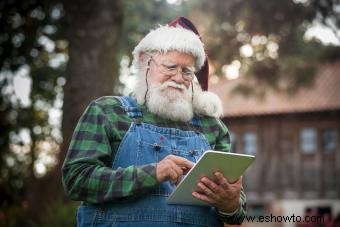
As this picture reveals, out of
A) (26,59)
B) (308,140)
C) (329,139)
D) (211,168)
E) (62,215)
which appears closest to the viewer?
(211,168)

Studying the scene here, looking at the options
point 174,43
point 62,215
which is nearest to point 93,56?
point 62,215

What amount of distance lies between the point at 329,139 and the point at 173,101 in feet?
61.9

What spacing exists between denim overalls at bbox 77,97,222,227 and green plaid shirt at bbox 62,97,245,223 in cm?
5

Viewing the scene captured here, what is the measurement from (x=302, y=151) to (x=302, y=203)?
6.56 ft

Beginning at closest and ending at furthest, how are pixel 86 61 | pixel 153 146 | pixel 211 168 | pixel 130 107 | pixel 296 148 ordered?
pixel 211 168 → pixel 153 146 → pixel 130 107 → pixel 86 61 → pixel 296 148

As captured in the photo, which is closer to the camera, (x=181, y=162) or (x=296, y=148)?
(x=181, y=162)

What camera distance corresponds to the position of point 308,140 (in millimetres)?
20734

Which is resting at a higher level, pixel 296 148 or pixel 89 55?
pixel 296 148

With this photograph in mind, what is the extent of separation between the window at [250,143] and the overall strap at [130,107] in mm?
19539

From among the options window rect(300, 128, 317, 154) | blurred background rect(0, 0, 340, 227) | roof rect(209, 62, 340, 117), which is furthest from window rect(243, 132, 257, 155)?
blurred background rect(0, 0, 340, 227)

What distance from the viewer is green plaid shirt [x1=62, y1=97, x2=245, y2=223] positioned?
226 cm

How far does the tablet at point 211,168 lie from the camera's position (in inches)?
84.5

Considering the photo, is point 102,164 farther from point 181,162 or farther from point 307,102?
point 307,102

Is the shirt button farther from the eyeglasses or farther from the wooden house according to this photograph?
Answer: the wooden house
